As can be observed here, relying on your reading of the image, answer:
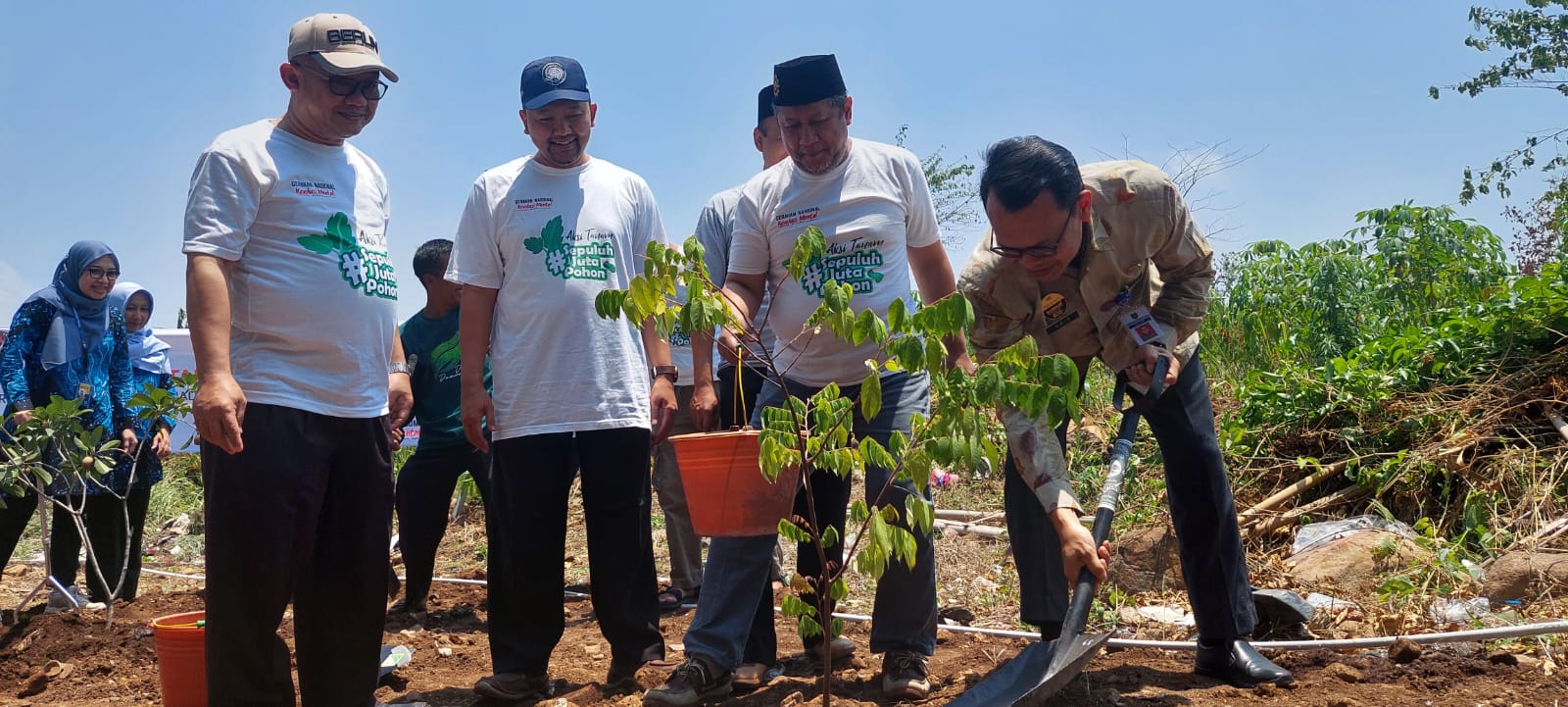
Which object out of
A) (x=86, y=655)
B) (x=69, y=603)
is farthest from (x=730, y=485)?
(x=69, y=603)

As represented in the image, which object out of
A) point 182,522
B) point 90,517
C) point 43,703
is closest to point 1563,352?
point 43,703

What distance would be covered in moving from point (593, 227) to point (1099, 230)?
4.53ft

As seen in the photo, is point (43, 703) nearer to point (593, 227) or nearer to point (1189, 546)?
point (593, 227)

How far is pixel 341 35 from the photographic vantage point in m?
2.74

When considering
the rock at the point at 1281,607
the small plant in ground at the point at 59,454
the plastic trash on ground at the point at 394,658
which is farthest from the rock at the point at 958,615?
the small plant in ground at the point at 59,454

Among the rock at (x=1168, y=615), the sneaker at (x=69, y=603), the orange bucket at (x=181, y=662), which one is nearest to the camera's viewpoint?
the orange bucket at (x=181, y=662)

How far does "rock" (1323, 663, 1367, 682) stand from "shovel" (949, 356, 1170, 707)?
29.1 inches

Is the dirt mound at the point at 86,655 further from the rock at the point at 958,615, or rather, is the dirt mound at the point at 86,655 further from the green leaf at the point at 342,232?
the rock at the point at 958,615

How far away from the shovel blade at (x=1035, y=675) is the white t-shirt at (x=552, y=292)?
1.26m

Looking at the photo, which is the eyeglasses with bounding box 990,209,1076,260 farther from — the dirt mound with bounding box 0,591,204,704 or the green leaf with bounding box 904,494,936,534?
the dirt mound with bounding box 0,591,204,704

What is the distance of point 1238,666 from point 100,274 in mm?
5131

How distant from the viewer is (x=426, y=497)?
185 inches

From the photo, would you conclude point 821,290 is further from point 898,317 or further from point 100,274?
point 100,274

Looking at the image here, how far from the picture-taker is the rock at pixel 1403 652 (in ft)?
9.67
